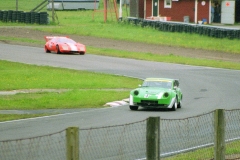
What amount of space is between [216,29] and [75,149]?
46853 millimetres

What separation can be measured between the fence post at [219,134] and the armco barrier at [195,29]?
42.8 m

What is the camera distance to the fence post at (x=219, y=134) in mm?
10823

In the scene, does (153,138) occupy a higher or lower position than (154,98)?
higher

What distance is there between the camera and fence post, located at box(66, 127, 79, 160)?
8.32 metres

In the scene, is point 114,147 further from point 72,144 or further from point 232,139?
point 72,144

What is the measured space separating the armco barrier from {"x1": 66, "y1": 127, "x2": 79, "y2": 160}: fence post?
45.7 m

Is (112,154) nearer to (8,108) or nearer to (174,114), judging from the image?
(174,114)

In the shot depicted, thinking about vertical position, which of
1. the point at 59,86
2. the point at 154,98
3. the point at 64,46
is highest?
the point at 154,98

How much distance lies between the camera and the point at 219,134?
10969 millimetres

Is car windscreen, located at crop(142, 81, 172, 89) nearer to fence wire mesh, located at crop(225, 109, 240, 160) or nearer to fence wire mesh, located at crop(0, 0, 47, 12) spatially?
fence wire mesh, located at crop(225, 109, 240, 160)

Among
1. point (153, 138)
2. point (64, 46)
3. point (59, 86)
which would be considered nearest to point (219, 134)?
point (153, 138)

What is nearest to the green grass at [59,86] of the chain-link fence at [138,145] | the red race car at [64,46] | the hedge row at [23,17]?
the red race car at [64,46]

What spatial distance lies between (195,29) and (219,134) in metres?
45.9

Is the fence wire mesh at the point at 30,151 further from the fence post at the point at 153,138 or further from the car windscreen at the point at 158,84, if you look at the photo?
the car windscreen at the point at 158,84
